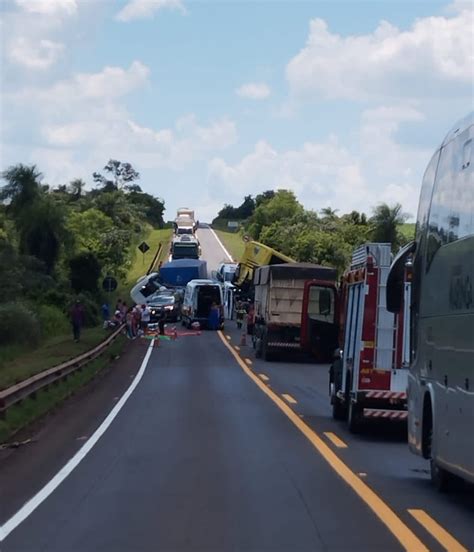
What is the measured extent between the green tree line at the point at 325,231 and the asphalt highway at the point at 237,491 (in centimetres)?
5712

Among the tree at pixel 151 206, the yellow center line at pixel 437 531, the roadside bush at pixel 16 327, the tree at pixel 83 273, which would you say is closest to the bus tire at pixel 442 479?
the yellow center line at pixel 437 531

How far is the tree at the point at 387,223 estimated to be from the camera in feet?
260

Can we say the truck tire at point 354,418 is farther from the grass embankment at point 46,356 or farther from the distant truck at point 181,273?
the distant truck at point 181,273

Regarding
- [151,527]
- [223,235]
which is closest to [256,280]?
[151,527]

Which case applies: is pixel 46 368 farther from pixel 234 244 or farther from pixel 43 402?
pixel 234 244

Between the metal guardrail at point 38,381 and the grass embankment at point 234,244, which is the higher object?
the grass embankment at point 234,244

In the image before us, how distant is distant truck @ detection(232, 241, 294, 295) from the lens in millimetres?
58269

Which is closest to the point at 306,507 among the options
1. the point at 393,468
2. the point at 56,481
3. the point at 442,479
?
the point at 442,479

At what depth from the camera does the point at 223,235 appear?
160750mm

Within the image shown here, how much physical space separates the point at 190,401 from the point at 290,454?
9.44 metres

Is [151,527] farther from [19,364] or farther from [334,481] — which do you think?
[19,364]

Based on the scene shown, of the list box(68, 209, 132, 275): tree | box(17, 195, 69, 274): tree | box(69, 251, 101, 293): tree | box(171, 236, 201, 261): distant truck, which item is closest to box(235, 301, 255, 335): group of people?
box(69, 251, 101, 293): tree

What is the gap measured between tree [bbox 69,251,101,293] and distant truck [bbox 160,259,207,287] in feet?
38.8

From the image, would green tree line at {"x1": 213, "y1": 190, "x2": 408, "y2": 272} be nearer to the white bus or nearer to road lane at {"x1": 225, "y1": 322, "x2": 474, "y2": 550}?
road lane at {"x1": 225, "y1": 322, "x2": 474, "y2": 550}
